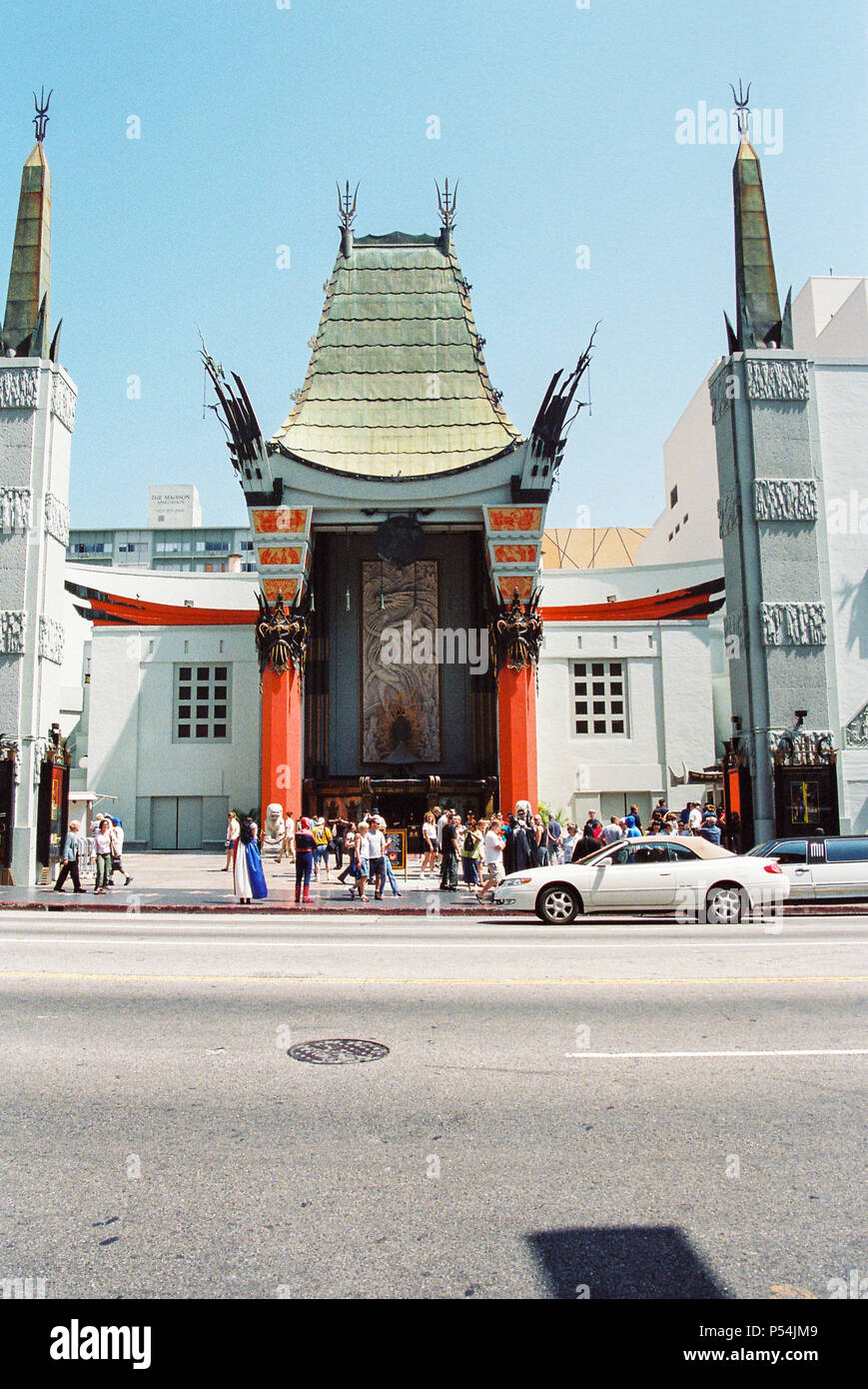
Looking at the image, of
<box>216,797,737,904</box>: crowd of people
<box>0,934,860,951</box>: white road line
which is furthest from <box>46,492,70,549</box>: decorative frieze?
<box>0,934,860,951</box>: white road line

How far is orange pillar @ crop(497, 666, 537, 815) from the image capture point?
37.3m

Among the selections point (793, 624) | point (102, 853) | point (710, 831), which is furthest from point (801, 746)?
point (102, 853)

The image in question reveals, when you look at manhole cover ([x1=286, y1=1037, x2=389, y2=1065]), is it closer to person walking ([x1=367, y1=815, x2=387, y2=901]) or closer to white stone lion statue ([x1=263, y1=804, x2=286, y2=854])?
person walking ([x1=367, y1=815, x2=387, y2=901])

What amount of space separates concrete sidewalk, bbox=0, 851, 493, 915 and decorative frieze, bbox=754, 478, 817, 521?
1105 centimetres

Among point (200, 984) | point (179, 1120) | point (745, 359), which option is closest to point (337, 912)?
point (200, 984)

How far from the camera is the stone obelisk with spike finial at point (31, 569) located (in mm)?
22328

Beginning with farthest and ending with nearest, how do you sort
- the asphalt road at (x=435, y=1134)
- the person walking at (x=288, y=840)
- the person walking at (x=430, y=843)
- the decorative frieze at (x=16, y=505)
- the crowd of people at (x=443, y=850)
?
the person walking at (x=288, y=840)
the person walking at (x=430, y=843)
the decorative frieze at (x=16, y=505)
the crowd of people at (x=443, y=850)
the asphalt road at (x=435, y=1134)

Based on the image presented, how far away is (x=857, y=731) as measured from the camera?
23.2m

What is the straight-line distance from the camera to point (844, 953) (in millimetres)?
10930

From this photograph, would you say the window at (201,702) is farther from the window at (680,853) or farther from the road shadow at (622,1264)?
Result: the road shadow at (622,1264)

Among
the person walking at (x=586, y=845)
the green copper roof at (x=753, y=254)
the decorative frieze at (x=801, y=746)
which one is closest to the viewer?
the person walking at (x=586, y=845)

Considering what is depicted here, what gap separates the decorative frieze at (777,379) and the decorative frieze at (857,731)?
7561mm

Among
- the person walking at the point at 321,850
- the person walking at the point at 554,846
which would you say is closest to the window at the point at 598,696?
the person walking at the point at 321,850
